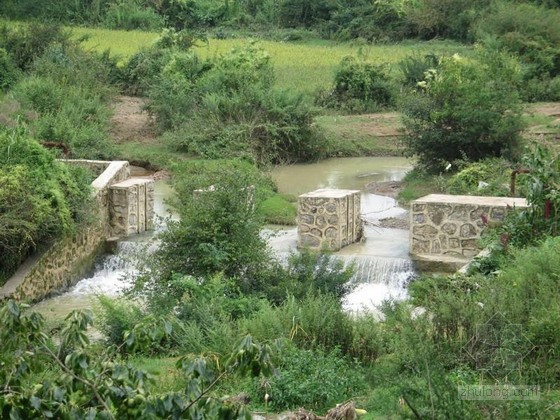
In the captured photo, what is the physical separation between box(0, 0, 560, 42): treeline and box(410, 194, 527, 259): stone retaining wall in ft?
78.2

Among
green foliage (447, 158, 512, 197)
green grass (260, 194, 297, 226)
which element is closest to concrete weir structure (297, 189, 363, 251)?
green grass (260, 194, 297, 226)

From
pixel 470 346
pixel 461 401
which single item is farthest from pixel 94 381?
pixel 470 346

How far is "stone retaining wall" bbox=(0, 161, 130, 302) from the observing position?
1616cm

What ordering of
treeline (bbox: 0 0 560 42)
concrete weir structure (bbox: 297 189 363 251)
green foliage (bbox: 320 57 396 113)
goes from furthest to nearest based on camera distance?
treeline (bbox: 0 0 560 42), green foliage (bbox: 320 57 396 113), concrete weir structure (bbox: 297 189 363 251)

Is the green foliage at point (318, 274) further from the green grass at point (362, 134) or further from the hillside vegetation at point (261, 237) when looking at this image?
the green grass at point (362, 134)

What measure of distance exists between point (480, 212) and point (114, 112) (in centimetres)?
1430

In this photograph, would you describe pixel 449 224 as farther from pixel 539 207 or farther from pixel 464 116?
pixel 464 116

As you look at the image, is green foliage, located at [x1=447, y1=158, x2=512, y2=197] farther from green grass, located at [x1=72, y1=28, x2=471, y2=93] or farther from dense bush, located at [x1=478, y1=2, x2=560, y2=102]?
green grass, located at [x1=72, y1=28, x2=471, y2=93]

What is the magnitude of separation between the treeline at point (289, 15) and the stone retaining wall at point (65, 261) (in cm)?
2341

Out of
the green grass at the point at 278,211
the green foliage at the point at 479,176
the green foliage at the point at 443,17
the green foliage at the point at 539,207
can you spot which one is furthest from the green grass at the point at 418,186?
the green foliage at the point at 443,17

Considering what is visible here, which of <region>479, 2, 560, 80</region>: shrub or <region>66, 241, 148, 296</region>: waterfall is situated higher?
<region>479, 2, 560, 80</region>: shrub

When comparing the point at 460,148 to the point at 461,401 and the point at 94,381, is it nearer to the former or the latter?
the point at 461,401

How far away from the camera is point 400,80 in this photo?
1277 inches

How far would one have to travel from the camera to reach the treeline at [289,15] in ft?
143
